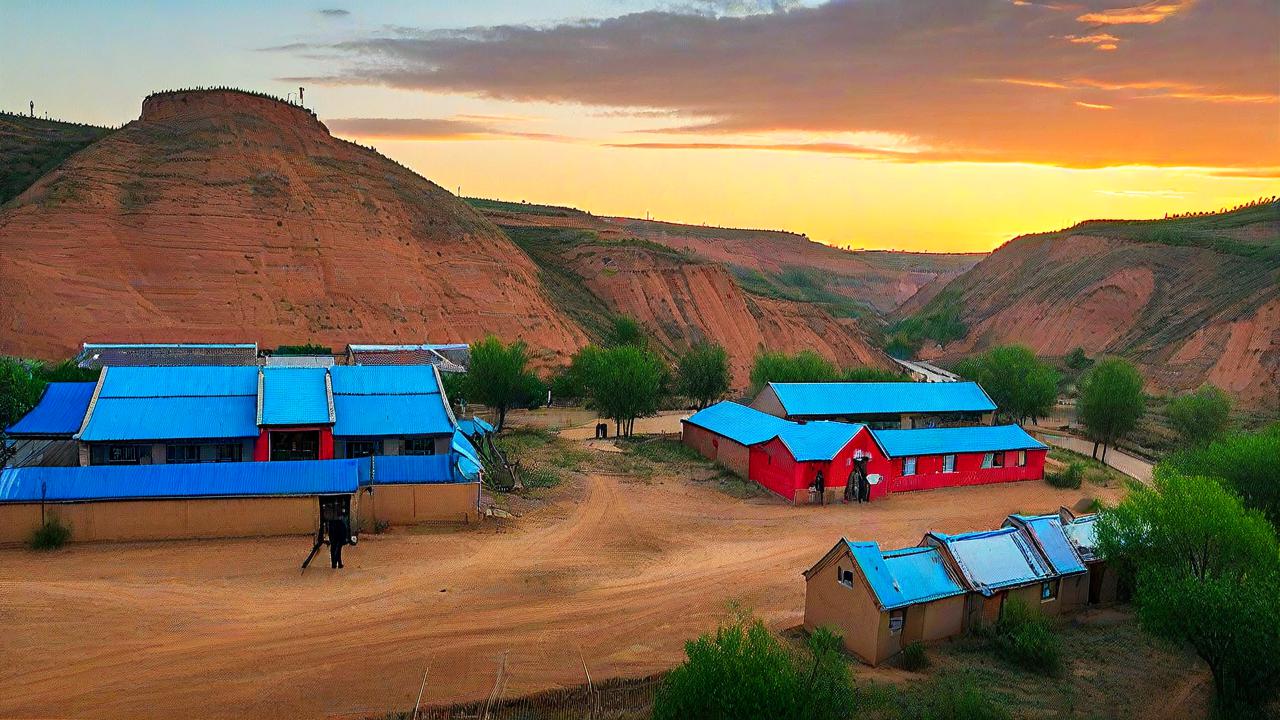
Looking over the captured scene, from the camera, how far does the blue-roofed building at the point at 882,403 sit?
119ft

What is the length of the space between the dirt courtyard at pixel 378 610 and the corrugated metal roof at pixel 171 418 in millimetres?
4833

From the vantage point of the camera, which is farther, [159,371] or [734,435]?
[734,435]

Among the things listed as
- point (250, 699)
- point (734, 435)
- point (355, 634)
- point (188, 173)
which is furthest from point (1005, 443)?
point (188, 173)

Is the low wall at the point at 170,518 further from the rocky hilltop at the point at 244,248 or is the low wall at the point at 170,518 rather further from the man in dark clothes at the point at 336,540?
the rocky hilltop at the point at 244,248

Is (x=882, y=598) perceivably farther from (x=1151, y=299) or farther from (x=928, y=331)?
(x=928, y=331)

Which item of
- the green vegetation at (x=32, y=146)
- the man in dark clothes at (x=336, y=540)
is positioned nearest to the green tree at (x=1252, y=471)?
the man in dark clothes at (x=336, y=540)

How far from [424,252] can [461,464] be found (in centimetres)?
4317

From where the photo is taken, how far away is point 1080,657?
16562mm

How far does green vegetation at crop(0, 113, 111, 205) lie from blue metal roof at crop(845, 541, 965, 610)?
223 feet

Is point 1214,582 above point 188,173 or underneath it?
underneath

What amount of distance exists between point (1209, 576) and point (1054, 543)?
4459 mm

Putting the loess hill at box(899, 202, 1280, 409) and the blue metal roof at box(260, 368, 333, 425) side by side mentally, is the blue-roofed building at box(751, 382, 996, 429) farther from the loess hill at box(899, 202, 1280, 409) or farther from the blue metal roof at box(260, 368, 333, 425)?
the loess hill at box(899, 202, 1280, 409)

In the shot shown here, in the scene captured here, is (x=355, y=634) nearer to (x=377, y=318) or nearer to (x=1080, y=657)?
(x=1080, y=657)

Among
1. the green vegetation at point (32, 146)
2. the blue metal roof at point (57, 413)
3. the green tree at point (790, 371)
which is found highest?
the green vegetation at point (32, 146)
